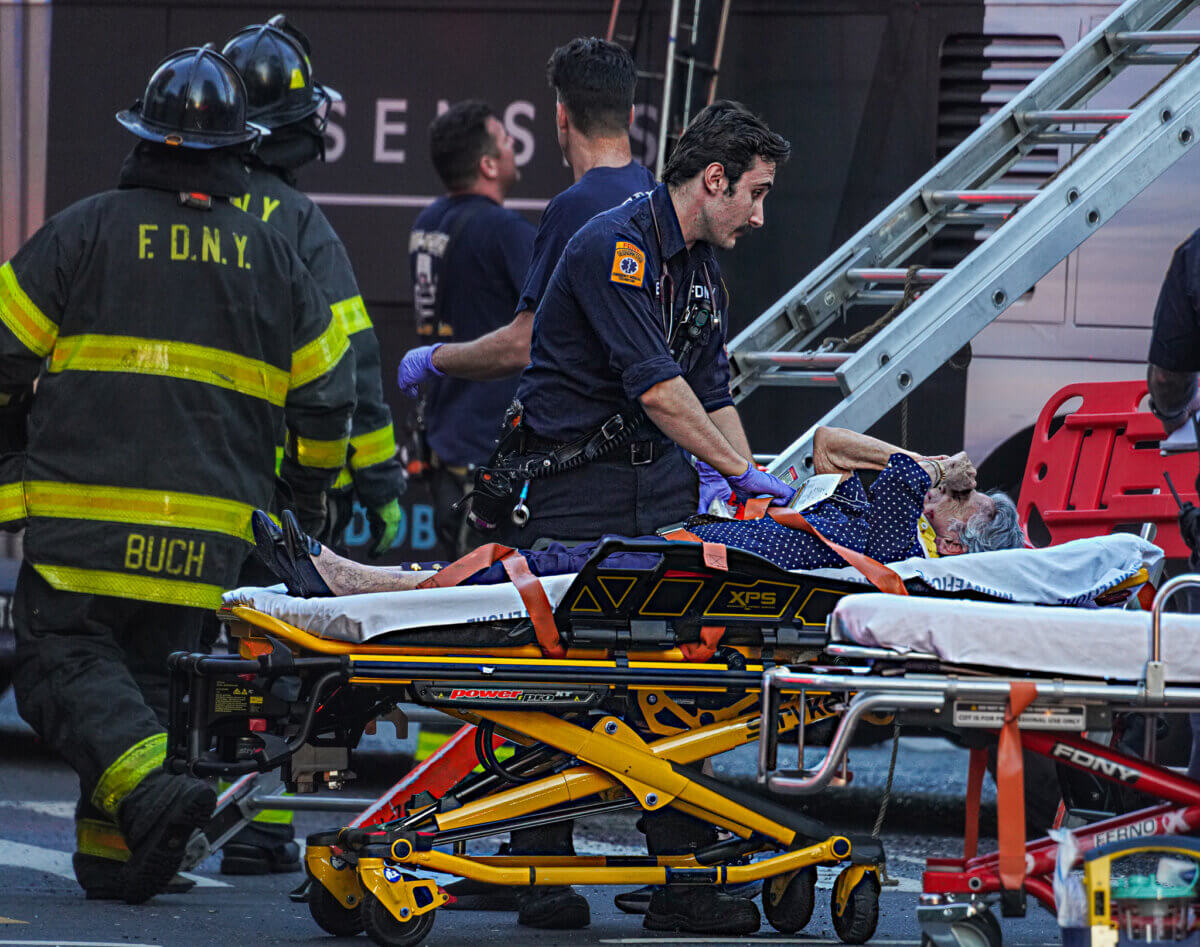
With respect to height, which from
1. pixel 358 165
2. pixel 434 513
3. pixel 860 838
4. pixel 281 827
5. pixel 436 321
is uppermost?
pixel 358 165

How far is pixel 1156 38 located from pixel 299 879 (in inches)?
163

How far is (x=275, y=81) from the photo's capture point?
6.20 metres

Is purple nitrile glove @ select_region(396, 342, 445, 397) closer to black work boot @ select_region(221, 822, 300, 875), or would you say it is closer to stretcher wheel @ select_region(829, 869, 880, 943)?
black work boot @ select_region(221, 822, 300, 875)

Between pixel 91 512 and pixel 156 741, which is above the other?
pixel 91 512

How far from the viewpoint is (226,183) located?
5469 millimetres

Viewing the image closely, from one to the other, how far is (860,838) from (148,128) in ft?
9.37

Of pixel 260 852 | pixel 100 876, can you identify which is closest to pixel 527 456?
pixel 100 876

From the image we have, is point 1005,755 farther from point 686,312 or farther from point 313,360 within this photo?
point 313,360

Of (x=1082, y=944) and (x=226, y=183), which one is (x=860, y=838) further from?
(x=226, y=183)

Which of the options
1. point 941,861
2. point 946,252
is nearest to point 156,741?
point 941,861

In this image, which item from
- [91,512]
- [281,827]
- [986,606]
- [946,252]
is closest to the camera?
[986,606]

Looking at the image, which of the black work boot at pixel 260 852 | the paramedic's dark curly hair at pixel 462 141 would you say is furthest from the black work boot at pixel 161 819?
the paramedic's dark curly hair at pixel 462 141

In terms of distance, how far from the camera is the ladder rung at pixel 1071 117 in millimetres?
6617

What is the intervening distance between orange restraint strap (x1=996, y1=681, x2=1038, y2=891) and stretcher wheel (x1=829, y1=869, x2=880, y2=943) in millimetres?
709
